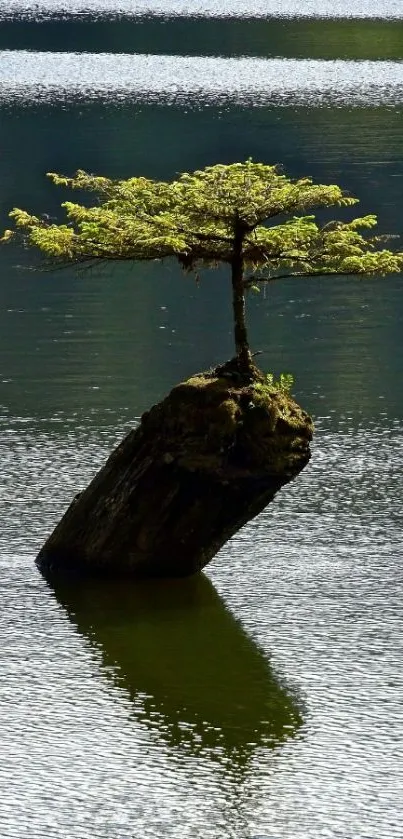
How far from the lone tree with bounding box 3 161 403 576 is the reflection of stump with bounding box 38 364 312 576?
0.4 inches

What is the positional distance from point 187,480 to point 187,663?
2.00 metres

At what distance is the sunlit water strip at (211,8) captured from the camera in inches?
3113

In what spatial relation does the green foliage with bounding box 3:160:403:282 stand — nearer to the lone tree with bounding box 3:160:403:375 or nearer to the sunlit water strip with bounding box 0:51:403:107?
the lone tree with bounding box 3:160:403:375

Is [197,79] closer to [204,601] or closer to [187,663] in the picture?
[204,601]

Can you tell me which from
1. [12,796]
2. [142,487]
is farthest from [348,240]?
[12,796]

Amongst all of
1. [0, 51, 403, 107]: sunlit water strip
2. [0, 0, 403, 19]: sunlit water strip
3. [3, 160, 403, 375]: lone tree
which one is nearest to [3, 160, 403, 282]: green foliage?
[3, 160, 403, 375]: lone tree

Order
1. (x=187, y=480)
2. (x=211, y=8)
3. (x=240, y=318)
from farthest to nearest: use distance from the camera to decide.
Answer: (x=211, y=8) < (x=240, y=318) < (x=187, y=480)

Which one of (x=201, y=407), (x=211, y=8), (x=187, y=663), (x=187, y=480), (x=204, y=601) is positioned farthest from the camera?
(x=211, y=8)

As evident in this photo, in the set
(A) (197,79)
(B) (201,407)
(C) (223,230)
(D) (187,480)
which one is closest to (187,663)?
(D) (187,480)

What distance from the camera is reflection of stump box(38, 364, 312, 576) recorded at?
16.9 meters

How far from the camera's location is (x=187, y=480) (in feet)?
56.4

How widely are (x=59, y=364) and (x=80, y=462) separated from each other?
18.9 ft

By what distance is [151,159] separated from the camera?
151ft

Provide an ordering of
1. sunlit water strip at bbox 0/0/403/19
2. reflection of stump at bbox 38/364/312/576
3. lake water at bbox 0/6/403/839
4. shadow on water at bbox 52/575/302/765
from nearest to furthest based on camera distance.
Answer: lake water at bbox 0/6/403/839 → shadow on water at bbox 52/575/302/765 → reflection of stump at bbox 38/364/312/576 → sunlit water strip at bbox 0/0/403/19
